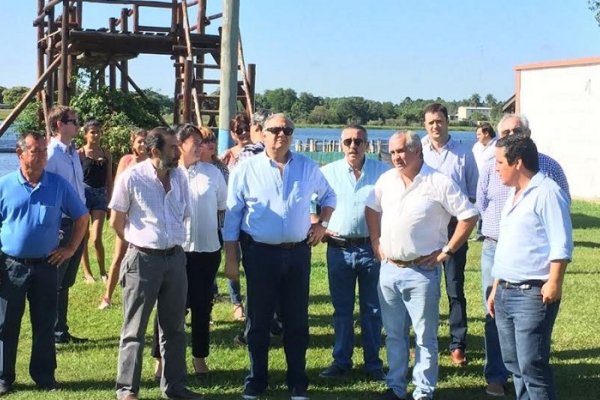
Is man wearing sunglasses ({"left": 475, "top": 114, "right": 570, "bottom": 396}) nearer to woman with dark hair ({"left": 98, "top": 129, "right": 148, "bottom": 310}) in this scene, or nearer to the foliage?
woman with dark hair ({"left": 98, "top": 129, "right": 148, "bottom": 310})

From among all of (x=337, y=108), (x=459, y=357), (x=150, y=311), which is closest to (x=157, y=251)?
(x=150, y=311)

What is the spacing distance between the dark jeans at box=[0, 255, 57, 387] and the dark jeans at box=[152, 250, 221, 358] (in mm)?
803

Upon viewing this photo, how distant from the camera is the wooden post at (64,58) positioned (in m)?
15.5

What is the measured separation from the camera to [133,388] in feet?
18.7

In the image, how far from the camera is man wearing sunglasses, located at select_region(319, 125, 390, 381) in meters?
6.36

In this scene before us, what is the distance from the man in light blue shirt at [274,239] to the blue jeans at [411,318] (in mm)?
615

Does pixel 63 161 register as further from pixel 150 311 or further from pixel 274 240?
pixel 274 240

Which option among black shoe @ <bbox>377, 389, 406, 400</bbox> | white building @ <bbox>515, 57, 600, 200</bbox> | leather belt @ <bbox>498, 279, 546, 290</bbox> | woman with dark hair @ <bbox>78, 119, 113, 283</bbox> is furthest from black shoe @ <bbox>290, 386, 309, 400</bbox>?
white building @ <bbox>515, 57, 600, 200</bbox>

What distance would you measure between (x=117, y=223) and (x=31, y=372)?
55.5 inches

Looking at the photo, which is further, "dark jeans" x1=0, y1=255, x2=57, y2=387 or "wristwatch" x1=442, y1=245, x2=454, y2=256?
"dark jeans" x1=0, y1=255, x2=57, y2=387

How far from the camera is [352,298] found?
658cm

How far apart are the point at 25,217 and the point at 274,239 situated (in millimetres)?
1822

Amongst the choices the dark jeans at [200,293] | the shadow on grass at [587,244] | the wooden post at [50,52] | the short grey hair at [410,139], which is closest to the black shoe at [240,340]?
the dark jeans at [200,293]

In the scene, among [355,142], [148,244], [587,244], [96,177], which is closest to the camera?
[148,244]
